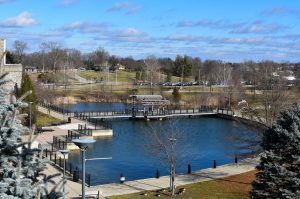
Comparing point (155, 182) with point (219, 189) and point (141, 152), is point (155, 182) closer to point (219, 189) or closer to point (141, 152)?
point (219, 189)

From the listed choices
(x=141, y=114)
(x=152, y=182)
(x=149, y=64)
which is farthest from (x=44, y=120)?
(x=149, y=64)

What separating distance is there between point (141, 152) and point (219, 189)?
15414mm

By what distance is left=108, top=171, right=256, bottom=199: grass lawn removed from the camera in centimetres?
2234

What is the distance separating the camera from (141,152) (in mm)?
38656

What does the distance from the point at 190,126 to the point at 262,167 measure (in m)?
37.8

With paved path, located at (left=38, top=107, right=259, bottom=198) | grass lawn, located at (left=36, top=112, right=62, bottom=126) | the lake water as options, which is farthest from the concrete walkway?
grass lawn, located at (left=36, top=112, right=62, bottom=126)

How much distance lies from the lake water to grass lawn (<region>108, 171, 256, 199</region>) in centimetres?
535

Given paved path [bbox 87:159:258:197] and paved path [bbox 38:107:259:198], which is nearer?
paved path [bbox 38:107:259:198]

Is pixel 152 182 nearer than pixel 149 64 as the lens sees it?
Yes

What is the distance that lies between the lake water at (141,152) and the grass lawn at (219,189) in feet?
17.6

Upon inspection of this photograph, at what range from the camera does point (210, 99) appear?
262 ft

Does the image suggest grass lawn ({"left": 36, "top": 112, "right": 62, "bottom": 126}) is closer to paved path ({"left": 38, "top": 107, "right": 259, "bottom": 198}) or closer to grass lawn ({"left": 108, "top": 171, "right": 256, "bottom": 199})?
paved path ({"left": 38, "top": 107, "right": 259, "bottom": 198})

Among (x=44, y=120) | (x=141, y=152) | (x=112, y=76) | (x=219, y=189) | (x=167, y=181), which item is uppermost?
(x=112, y=76)

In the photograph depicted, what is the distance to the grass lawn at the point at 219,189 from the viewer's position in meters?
22.3
